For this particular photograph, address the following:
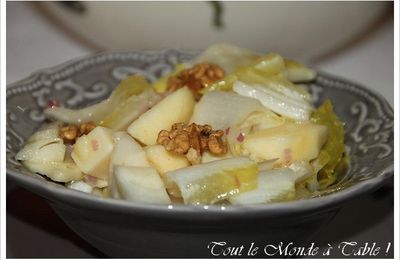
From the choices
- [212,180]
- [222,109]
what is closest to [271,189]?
[212,180]

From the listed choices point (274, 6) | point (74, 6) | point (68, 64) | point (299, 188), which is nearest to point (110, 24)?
point (74, 6)

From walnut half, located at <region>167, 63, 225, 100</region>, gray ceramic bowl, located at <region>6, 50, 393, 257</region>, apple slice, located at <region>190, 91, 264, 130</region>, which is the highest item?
walnut half, located at <region>167, 63, 225, 100</region>

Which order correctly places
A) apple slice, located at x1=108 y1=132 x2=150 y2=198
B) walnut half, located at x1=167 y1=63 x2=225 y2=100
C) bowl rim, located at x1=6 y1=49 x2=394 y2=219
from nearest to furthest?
bowl rim, located at x1=6 y1=49 x2=394 y2=219 → apple slice, located at x1=108 y1=132 x2=150 y2=198 → walnut half, located at x1=167 y1=63 x2=225 y2=100

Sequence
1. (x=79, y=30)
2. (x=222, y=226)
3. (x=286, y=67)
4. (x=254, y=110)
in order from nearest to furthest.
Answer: (x=222, y=226) → (x=254, y=110) → (x=286, y=67) → (x=79, y=30)

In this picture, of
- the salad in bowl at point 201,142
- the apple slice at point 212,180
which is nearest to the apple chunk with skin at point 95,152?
the salad in bowl at point 201,142

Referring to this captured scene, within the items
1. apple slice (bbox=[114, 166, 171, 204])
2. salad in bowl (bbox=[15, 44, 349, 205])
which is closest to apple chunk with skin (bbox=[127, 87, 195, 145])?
salad in bowl (bbox=[15, 44, 349, 205])

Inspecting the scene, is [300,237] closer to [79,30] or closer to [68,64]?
[68,64]

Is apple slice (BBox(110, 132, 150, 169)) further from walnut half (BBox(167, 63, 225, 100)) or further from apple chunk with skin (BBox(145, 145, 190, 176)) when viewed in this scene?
walnut half (BBox(167, 63, 225, 100))
